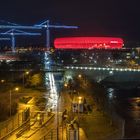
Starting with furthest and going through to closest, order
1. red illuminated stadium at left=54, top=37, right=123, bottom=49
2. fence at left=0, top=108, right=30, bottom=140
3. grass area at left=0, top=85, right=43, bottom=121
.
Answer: red illuminated stadium at left=54, top=37, right=123, bottom=49 → grass area at left=0, top=85, right=43, bottom=121 → fence at left=0, top=108, right=30, bottom=140

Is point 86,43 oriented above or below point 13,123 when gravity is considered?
above

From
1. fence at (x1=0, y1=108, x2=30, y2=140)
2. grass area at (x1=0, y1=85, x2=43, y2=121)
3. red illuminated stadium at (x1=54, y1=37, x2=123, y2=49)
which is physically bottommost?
fence at (x1=0, y1=108, x2=30, y2=140)

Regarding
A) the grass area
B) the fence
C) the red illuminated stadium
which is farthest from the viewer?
the red illuminated stadium

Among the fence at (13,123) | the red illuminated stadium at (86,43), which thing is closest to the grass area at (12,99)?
the fence at (13,123)

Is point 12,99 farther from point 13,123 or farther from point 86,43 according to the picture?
point 86,43

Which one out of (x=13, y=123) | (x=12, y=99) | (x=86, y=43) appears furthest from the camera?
(x=86, y=43)

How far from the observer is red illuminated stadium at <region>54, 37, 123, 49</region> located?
4953 cm

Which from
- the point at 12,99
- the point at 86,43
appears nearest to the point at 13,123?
the point at 12,99

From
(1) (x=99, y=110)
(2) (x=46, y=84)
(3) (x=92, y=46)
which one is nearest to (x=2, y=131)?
(1) (x=99, y=110)

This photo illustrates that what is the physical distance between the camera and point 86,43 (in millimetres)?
50031

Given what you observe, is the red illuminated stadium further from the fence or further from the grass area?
the fence

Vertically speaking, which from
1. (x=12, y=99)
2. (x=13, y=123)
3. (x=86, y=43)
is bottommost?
(x=13, y=123)

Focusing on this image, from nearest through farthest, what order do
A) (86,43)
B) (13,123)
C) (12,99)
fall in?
(13,123)
(12,99)
(86,43)

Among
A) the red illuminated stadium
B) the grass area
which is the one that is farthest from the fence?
the red illuminated stadium
